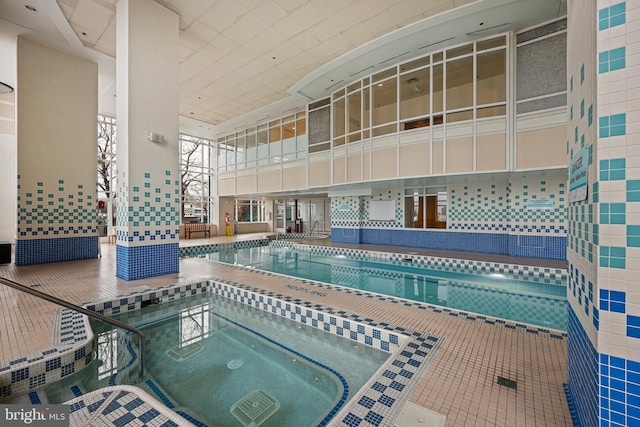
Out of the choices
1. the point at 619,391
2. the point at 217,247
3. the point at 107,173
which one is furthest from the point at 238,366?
the point at 107,173

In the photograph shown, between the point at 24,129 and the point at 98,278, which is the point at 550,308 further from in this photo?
the point at 24,129

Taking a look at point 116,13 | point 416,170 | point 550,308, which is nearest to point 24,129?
point 116,13

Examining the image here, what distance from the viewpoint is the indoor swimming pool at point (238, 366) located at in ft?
6.58

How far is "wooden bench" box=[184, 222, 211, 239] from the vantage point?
12.1 m

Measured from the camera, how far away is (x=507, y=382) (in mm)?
1896

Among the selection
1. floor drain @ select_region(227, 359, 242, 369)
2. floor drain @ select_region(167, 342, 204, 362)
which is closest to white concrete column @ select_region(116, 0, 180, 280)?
floor drain @ select_region(167, 342, 204, 362)

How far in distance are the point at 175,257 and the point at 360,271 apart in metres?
4.06

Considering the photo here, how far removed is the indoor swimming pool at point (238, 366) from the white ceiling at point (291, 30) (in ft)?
17.2

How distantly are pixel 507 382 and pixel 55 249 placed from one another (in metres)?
8.65

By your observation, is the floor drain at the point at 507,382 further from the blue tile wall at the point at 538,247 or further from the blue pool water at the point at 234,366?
the blue tile wall at the point at 538,247

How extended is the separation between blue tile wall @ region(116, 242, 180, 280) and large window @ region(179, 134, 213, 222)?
880 centimetres

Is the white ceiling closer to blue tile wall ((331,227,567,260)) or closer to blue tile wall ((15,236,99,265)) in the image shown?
blue tile wall ((15,236,99,265))

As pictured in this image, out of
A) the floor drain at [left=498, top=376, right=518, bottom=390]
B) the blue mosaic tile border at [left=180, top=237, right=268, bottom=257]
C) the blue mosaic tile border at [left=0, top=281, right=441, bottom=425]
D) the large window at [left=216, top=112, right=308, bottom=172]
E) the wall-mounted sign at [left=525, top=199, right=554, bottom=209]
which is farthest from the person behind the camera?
the large window at [left=216, top=112, right=308, bottom=172]

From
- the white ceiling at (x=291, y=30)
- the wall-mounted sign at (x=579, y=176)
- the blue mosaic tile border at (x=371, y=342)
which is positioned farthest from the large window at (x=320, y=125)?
the wall-mounted sign at (x=579, y=176)
